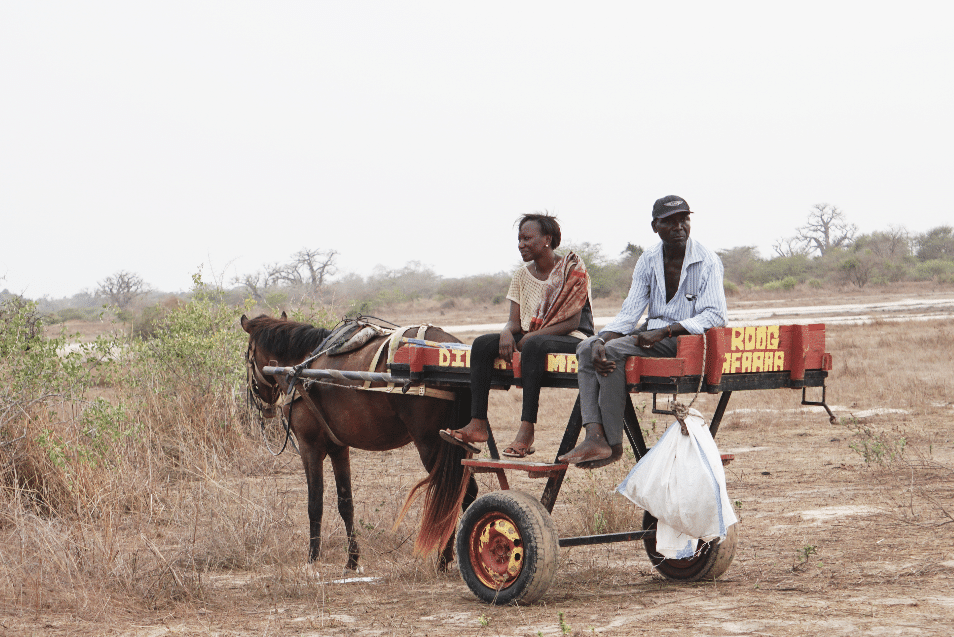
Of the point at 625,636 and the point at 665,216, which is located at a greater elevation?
the point at 665,216

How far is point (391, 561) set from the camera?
19.5ft

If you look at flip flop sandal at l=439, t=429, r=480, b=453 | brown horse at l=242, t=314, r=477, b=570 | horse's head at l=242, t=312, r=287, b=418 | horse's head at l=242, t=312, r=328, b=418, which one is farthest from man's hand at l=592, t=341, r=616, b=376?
horse's head at l=242, t=312, r=287, b=418

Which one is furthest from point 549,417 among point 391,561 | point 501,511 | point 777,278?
point 777,278

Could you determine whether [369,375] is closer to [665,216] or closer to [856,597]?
[665,216]

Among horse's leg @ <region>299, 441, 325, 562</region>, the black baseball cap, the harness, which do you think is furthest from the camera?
horse's leg @ <region>299, 441, 325, 562</region>

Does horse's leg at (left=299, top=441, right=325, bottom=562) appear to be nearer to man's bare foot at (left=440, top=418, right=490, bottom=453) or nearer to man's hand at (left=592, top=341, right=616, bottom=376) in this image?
man's bare foot at (left=440, top=418, right=490, bottom=453)

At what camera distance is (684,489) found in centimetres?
436

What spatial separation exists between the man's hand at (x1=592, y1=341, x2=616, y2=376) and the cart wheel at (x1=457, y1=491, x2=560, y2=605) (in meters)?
0.80

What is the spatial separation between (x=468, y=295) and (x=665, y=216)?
54.5m

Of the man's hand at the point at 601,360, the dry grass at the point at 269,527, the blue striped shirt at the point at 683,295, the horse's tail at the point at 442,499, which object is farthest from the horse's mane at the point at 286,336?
the man's hand at the point at 601,360

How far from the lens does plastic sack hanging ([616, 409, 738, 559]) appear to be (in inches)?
170

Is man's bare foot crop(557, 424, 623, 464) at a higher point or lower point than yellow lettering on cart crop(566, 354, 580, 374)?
lower

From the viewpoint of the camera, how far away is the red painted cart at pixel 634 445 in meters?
4.34

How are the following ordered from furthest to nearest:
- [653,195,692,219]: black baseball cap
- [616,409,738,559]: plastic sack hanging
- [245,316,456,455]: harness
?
[245,316,456,455]: harness, [653,195,692,219]: black baseball cap, [616,409,738,559]: plastic sack hanging
